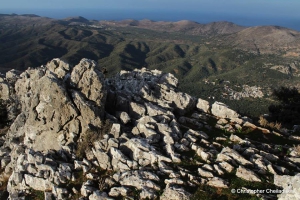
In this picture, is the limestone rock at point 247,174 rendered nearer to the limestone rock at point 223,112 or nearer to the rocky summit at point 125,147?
the rocky summit at point 125,147

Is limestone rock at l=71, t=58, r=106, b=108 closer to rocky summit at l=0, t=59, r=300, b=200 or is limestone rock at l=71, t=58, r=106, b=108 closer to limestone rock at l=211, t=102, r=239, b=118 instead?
rocky summit at l=0, t=59, r=300, b=200

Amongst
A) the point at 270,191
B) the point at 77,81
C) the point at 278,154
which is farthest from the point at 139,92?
the point at 270,191

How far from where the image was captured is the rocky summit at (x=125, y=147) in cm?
1789

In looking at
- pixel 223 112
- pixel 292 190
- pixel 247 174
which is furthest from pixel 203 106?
pixel 292 190

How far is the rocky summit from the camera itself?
17891 millimetres

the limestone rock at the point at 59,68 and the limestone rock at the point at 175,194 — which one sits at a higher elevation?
the limestone rock at the point at 59,68

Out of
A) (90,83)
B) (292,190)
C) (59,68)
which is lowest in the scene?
(292,190)

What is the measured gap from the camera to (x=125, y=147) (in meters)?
21.8

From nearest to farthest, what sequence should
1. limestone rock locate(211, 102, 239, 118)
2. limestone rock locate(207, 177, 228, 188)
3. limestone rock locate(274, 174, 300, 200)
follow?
limestone rock locate(274, 174, 300, 200) → limestone rock locate(207, 177, 228, 188) → limestone rock locate(211, 102, 239, 118)

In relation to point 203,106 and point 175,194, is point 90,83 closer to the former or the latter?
point 175,194

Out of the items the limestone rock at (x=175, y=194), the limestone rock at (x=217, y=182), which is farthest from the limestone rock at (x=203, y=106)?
the limestone rock at (x=175, y=194)

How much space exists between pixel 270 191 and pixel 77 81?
20.0 meters

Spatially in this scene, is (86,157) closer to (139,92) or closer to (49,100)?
(49,100)

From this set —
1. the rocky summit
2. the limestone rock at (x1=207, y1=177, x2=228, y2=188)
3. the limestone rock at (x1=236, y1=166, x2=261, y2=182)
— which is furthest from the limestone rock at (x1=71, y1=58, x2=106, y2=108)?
the limestone rock at (x1=236, y1=166, x2=261, y2=182)
